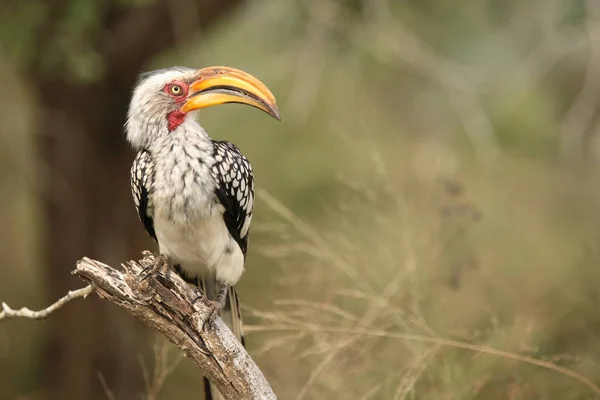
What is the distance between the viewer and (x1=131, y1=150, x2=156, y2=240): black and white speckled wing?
2156 millimetres

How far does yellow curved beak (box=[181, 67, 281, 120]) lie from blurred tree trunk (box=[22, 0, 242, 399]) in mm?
1799

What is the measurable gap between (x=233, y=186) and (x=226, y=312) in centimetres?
45

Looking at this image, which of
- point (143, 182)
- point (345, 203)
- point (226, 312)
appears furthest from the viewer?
point (345, 203)

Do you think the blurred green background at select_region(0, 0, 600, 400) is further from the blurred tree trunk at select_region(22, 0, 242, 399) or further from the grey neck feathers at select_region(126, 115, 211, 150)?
the grey neck feathers at select_region(126, 115, 211, 150)

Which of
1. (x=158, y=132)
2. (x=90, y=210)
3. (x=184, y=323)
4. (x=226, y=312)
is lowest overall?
(x=184, y=323)

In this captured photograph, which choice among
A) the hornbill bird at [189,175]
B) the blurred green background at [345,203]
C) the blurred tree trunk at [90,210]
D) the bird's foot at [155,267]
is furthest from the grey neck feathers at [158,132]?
the blurred tree trunk at [90,210]

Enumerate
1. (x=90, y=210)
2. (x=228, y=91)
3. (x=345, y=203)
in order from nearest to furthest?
(x=228, y=91)
(x=345, y=203)
(x=90, y=210)

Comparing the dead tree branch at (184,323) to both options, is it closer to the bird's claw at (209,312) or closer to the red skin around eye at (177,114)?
the bird's claw at (209,312)

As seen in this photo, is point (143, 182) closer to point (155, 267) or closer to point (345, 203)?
point (155, 267)

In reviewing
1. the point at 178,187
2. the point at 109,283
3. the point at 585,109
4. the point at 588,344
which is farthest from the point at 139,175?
the point at 585,109

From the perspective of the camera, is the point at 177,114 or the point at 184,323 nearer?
the point at 184,323

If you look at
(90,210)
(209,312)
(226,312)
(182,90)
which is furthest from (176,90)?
(90,210)

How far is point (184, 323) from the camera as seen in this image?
2.08 metres

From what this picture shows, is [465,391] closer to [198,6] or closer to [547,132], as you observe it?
[198,6]
